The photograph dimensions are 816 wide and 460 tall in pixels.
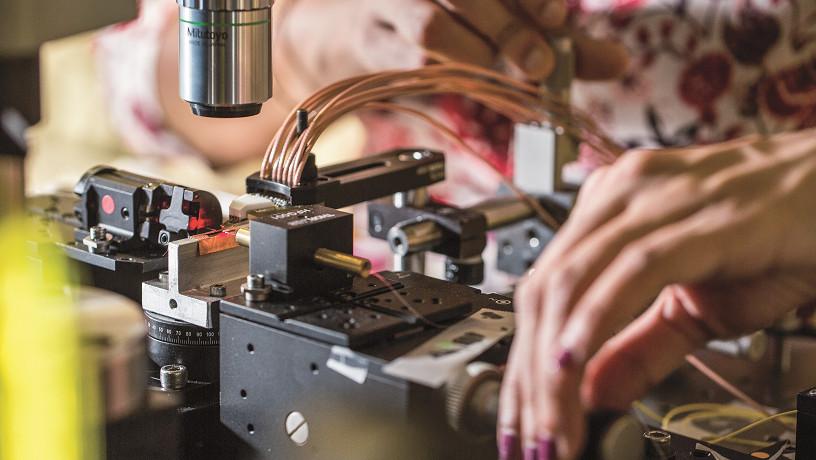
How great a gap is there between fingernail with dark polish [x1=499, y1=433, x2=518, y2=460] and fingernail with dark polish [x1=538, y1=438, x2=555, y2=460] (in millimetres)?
23

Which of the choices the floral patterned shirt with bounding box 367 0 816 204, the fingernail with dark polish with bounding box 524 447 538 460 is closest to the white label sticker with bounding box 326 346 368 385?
the fingernail with dark polish with bounding box 524 447 538 460

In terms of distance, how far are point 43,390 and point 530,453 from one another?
40 cm

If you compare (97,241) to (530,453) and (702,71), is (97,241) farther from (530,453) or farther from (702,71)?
(702,71)

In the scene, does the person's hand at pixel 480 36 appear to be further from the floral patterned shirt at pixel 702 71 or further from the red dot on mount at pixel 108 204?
the red dot on mount at pixel 108 204

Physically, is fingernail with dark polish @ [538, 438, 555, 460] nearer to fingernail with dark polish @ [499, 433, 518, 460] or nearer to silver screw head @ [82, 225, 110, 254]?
fingernail with dark polish @ [499, 433, 518, 460]

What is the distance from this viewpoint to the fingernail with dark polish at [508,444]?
0.65 metres

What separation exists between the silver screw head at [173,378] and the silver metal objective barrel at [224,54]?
0.67 ft

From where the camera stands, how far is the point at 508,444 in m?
0.65

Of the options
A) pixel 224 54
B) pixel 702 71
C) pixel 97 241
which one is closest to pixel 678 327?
pixel 224 54

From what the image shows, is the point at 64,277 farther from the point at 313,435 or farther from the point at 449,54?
the point at 449,54

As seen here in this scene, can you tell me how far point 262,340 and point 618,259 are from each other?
29 centimetres

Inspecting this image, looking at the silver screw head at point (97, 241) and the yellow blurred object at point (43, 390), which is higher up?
the silver screw head at point (97, 241)

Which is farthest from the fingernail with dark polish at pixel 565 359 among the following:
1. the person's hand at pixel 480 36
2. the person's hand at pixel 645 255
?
the person's hand at pixel 480 36

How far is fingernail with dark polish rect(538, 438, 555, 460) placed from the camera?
62 cm
